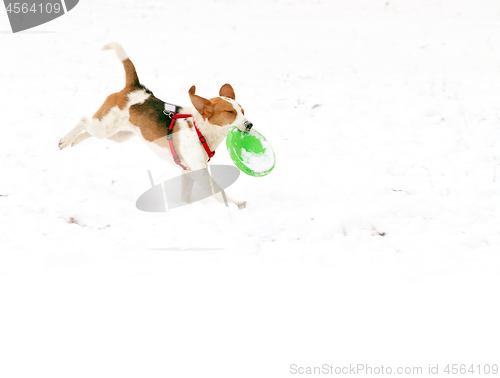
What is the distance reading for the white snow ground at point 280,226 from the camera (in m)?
2.61

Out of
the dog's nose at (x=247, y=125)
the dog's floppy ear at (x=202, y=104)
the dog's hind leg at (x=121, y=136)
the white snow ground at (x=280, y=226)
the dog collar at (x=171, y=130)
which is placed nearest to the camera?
the white snow ground at (x=280, y=226)

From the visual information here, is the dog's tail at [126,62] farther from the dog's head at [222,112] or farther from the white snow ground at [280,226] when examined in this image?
the white snow ground at [280,226]

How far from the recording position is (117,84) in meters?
6.97

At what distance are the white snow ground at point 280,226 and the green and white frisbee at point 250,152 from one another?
37cm

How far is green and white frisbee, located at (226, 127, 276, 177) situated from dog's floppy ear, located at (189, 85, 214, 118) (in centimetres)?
28

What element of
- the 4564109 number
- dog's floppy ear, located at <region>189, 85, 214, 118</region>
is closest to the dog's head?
dog's floppy ear, located at <region>189, 85, 214, 118</region>

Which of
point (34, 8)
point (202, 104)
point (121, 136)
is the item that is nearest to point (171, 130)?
point (202, 104)

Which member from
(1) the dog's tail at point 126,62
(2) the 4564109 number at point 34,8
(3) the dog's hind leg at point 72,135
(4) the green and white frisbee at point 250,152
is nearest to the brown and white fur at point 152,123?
(1) the dog's tail at point 126,62

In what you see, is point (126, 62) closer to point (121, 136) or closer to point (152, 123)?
point (152, 123)

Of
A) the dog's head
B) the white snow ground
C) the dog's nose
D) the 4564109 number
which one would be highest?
the 4564109 number

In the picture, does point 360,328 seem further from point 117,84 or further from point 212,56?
point 212,56

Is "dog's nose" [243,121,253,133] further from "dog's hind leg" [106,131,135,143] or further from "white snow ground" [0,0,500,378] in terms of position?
"dog's hind leg" [106,131,135,143]

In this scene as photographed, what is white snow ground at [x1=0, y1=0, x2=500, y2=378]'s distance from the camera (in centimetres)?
261

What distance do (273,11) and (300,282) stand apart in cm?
963
